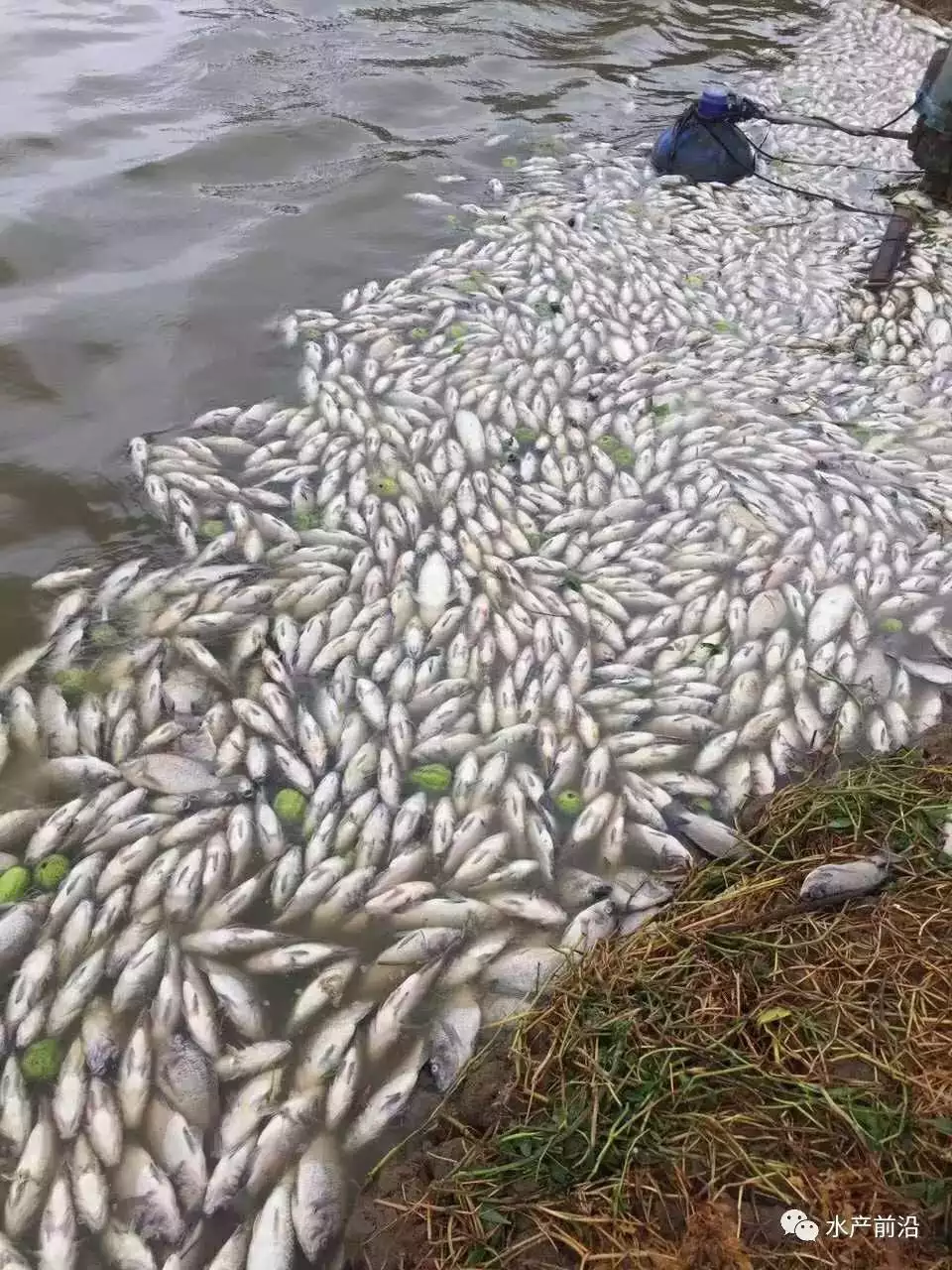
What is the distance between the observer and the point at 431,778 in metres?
3.73

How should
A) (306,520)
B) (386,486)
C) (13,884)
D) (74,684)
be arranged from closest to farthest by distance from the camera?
1. (13,884)
2. (74,684)
3. (306,520)
4. (386,486)

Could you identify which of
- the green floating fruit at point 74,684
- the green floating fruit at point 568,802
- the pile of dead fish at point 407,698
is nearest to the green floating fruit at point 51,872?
the pile of dead fish at point 407,698

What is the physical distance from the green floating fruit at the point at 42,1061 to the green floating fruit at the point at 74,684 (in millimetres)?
1482

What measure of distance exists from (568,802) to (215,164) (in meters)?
7.19

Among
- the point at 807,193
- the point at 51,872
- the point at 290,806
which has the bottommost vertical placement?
the point at 51,872

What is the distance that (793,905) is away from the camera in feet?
10.5

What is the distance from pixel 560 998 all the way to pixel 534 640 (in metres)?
1.74

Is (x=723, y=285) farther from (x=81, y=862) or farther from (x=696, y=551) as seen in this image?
(x=81, y=862)

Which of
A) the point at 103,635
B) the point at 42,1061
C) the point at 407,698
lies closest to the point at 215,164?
the point at 103,635

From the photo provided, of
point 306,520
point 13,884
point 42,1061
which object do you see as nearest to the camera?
point 42,1061

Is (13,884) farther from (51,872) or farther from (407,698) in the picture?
(407,698)

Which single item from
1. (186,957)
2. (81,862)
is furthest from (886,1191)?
(81,862)

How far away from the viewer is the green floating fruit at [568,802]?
3.72 m

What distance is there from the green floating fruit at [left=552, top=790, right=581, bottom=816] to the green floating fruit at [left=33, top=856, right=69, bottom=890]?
1.95 meters
